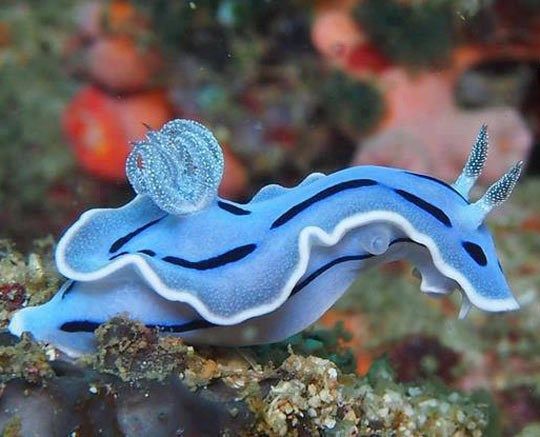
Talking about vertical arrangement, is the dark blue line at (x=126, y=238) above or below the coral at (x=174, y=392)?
above

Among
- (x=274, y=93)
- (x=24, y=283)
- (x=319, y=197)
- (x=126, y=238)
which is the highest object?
(x=319, y=197)

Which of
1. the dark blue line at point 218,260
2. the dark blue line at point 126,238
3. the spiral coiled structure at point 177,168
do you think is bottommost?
the dark blue line at point 126,238

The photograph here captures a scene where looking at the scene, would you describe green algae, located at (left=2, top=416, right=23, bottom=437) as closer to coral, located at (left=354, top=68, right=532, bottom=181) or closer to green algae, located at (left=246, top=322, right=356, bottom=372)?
green algae, located at (left=246, top=322, right=356, bottom=372)

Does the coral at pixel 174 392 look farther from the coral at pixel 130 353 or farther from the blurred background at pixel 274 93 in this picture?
the blurred background at pixel 274 93

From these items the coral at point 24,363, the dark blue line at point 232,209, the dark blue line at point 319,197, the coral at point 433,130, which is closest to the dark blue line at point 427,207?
the dark blue line at point 319,197

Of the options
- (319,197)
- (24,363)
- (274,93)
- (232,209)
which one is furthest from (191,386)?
(274,93)

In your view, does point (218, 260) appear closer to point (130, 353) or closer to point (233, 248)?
point (233, 248)
